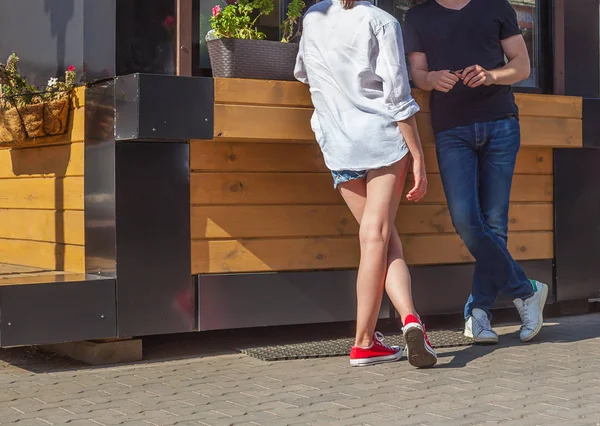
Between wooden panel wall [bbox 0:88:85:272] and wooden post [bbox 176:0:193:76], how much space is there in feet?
1.76

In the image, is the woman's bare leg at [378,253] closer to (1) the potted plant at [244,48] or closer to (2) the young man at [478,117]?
(2) the young man at [478,117]

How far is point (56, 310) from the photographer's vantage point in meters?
4.81

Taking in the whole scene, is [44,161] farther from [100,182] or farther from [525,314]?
[525,314]

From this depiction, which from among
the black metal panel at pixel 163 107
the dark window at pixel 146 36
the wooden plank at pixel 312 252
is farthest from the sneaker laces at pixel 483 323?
the dark window at pixel 146 36

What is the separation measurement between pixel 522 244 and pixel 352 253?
1.23 m

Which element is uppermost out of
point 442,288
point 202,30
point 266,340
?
point 202,30

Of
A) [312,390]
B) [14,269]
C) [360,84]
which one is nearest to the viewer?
[312,390]

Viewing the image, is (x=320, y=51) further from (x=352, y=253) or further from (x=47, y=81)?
(x=47, y=81)

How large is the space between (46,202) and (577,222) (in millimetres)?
3252

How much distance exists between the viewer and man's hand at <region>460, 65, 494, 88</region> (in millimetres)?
5266

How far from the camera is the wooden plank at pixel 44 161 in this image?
5.47 meters

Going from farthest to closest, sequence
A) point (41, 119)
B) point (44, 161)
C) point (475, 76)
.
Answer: point (44, 161) → point (41, 119) → point (475, 76)

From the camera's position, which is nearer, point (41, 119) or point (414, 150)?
point (414, 150)

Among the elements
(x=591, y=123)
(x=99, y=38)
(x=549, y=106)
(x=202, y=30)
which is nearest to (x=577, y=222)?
(x=591, y=123)
